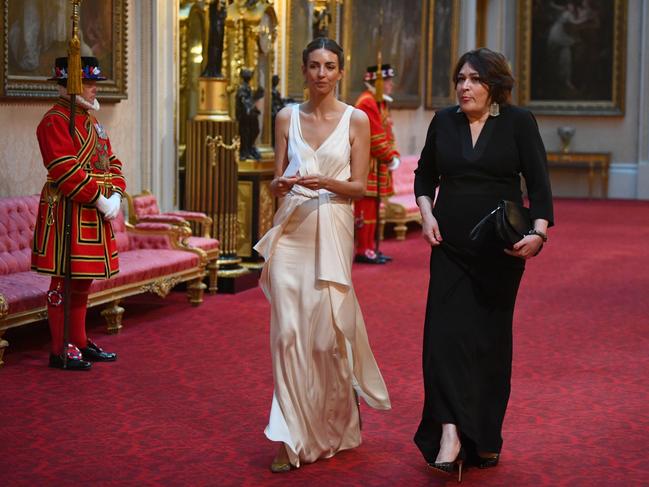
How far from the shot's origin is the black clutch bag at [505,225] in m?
4.61

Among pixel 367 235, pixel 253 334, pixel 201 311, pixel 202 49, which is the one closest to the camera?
pixel 253 334

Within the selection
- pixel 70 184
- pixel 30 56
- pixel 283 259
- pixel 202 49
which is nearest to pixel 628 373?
pixel 283 259

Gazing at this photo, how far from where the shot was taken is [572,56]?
2306cm

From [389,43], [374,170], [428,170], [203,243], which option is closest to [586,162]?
[389,43]

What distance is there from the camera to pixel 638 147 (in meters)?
22.6

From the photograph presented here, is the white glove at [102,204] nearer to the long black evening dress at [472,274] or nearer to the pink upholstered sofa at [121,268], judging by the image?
the pink upholstered sofa at [121,268]

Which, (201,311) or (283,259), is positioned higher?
(283,259)

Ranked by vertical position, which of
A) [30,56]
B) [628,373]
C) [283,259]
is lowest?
[628,373]

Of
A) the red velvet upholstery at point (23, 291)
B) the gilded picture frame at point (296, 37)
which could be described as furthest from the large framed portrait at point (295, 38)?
the red velvet upholstery at point (23, 291)

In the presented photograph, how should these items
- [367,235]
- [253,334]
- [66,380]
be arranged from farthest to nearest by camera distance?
[367,235] < [253,334] < [66,380]

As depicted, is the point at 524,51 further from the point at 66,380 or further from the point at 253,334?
the point at 66,380

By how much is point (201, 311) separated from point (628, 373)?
351 centimetres

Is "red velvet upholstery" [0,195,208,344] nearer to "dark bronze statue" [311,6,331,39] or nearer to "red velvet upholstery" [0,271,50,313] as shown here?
"red velvet upholstery" [0,271,50,313]

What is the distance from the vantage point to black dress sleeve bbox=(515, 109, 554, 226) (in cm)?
475
